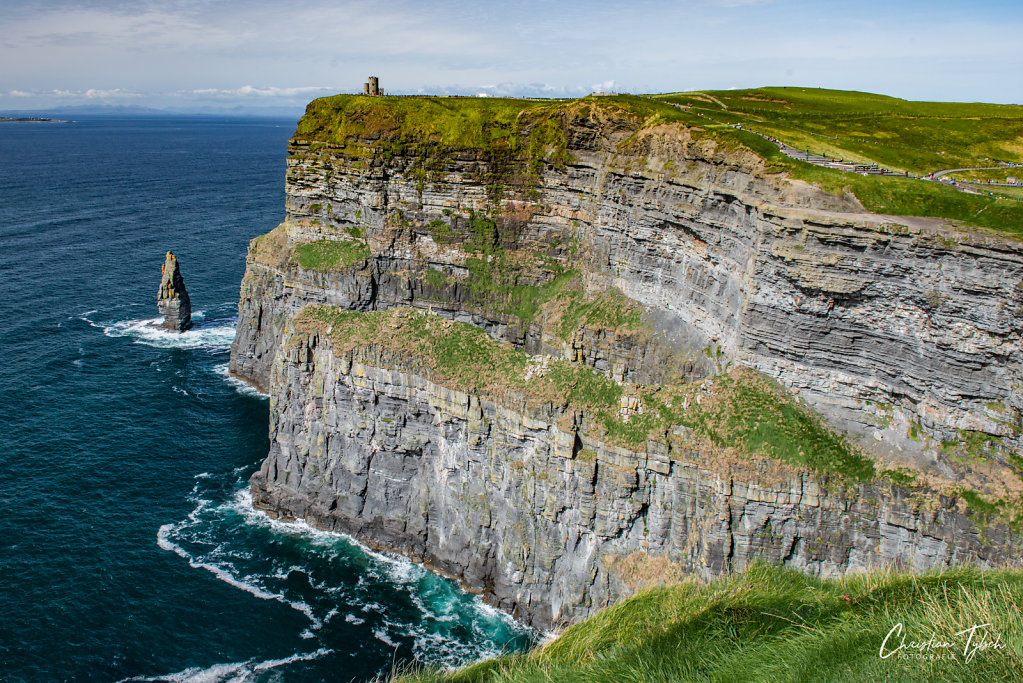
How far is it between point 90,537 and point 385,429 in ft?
71.9

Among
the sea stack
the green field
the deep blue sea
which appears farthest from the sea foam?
the green field

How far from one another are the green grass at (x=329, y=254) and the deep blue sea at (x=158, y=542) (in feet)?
56.9

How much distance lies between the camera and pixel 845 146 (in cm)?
5134

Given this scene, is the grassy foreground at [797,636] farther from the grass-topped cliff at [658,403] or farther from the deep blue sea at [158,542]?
the deep blue sea at [158,542]

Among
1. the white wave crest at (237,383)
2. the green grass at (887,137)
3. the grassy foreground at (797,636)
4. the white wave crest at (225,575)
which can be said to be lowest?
the white wave crest at (225,575)

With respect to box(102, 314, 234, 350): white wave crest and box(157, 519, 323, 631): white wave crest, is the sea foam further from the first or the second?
box(157, 519, 323, 631): white wave crest

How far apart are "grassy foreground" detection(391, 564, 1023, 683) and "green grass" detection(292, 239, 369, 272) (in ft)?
144

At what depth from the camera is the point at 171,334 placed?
3307 inches

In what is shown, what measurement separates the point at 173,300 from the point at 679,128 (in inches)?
2530

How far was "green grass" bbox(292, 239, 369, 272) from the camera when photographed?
58.3 metres

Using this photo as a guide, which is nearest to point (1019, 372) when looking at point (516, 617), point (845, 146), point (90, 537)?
point (845, 146)

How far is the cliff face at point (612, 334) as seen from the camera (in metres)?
35.1

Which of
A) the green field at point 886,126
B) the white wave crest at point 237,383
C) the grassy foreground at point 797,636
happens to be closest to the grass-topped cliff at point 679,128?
the green field at point 886,126

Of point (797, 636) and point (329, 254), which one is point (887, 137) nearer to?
point (329, 254)
